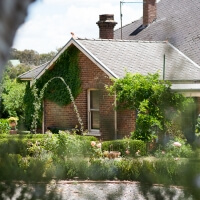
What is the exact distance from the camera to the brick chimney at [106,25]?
26562 millimetres

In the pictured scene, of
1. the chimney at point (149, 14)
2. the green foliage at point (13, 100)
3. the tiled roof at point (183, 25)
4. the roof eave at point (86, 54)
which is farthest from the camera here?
the green foliage at point (13, 100)

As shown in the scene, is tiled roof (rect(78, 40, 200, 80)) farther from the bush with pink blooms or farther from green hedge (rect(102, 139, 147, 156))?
the bush with pink blooms

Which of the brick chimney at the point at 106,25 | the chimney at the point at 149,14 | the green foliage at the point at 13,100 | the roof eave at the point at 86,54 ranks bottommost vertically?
the green foliage at the point at 13,100

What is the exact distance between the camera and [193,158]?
192 centimetres

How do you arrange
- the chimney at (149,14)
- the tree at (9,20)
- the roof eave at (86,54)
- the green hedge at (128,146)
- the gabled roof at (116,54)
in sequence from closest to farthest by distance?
the tree at (9,20) < the green hedge at (128,146) < the roof eave at (86,54) < the gabled roof at (116,54) < the chimney at (149,14)

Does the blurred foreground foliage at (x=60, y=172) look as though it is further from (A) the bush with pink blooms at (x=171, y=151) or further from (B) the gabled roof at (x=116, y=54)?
(B) the gabled roof at (x=116, y=54)

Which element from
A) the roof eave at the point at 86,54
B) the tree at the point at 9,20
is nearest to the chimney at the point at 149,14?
the roof eave at the point at 86,54

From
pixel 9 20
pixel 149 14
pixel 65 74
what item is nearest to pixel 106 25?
pixel 149 14

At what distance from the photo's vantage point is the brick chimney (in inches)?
1046

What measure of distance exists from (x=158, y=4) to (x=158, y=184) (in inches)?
1168

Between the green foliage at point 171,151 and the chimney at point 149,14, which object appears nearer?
the green foliage at point 171,151

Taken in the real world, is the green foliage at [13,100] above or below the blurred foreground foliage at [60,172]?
below

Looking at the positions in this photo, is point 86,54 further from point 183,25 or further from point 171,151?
point 171,151

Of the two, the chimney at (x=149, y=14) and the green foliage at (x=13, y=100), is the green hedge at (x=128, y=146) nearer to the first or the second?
the chimney at (x=149, y=14)
